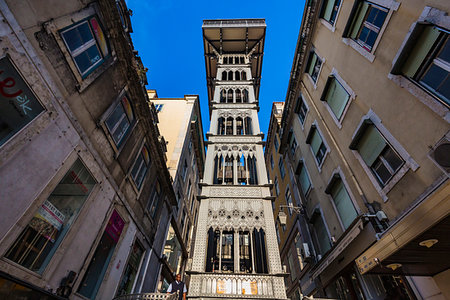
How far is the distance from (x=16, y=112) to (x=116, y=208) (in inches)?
259

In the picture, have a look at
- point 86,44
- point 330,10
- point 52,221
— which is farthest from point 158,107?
point 52,221

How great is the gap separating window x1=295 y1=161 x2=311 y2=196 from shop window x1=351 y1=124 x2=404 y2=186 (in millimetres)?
6522

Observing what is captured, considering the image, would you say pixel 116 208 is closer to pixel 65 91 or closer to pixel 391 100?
pixel 65 91

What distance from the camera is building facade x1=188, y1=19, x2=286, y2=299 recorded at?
11.3 meters

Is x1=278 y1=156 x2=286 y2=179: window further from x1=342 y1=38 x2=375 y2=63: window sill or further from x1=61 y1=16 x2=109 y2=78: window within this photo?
x1=61 y1=16 x2=109 y2=78: window

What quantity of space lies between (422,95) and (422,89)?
242mm

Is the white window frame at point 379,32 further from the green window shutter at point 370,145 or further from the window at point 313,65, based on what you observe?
the window at point 313,65

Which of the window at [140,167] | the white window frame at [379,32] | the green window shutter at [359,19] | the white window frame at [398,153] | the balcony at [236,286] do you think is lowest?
the balcony at [236,286]

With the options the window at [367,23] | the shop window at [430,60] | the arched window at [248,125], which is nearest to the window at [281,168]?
the arched window at [248,125]

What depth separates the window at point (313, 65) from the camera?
15297mm

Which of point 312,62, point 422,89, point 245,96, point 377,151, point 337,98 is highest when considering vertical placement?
point 245,96

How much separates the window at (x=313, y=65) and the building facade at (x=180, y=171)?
565 inches

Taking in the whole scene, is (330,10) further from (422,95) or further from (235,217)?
(235,217)

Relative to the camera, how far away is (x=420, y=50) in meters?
7.20
